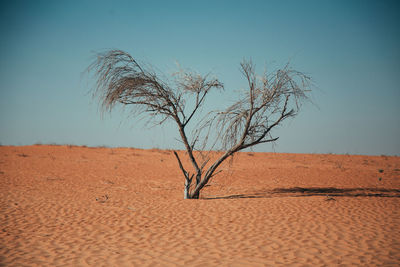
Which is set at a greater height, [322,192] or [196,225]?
[322,192]

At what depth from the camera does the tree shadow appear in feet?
37.5

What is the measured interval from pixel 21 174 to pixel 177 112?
37.7ft

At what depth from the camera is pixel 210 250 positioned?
5668 millimetres

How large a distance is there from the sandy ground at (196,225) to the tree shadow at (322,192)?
1.8 inches

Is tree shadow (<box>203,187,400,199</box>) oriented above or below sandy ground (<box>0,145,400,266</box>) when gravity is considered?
above

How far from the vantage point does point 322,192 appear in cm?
1212

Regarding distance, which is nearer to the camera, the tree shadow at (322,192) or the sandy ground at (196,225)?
the sandy ground at (196,225)

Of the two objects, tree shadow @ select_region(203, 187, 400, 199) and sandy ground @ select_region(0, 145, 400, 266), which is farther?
tree shadow @ select_region(203, 187, 400, 199)

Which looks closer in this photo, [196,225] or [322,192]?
[196,225]

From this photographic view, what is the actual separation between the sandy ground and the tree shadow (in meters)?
0.05

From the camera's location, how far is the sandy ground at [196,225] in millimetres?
5305

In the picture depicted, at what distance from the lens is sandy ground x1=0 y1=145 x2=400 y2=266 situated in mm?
5305

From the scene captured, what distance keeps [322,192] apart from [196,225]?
297 inches

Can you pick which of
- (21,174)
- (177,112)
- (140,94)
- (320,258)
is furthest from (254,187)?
(21,174)
